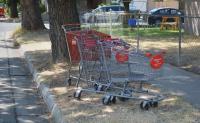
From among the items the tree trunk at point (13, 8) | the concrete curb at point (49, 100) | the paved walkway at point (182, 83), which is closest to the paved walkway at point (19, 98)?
the concrete curb at point (49, 100)

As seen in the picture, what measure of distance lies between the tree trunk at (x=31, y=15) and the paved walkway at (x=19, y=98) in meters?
10.3

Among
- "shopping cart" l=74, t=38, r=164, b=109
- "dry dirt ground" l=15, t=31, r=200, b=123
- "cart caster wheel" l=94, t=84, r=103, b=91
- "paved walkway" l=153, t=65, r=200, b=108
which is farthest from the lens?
"paved walkway" l=153, t=65, r=200, b=108

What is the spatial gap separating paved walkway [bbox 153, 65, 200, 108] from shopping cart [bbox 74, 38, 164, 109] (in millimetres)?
696

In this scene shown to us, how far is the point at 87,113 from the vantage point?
766 centimetres

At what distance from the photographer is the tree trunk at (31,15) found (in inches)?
991

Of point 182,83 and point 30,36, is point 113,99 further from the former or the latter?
point 30,36

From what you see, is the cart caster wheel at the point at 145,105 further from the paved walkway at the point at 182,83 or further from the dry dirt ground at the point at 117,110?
the paved walkway at the point at 182,83

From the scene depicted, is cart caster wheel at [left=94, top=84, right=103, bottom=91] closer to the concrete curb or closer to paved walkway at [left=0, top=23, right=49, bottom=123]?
the concrete curb

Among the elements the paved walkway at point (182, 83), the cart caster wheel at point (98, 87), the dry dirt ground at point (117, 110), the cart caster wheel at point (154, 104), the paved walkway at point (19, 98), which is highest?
the cart caster wheel at point (98, 87)

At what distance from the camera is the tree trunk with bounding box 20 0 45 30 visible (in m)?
25.2

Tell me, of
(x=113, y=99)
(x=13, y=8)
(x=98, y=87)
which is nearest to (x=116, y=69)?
(x=113, y=99)

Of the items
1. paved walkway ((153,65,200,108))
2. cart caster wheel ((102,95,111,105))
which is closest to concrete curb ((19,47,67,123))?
cart caster wheel ((102,95,111,105))

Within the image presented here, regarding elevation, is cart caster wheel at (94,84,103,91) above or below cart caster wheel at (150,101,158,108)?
above

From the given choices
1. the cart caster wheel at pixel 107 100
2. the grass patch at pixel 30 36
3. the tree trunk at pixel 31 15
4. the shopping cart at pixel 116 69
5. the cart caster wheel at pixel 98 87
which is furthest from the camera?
the tree trunk at pixel 31 15
